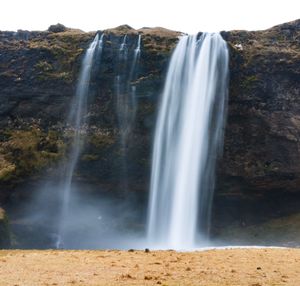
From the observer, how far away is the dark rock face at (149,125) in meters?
41.8

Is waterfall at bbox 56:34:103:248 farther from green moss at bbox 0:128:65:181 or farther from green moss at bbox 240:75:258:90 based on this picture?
green moss at bbox 240:75:258:90

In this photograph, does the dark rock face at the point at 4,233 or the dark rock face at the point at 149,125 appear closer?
the dark rock face at the point at 4,233

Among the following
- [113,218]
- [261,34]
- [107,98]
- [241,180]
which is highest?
[261,34]

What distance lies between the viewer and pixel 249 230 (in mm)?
41062

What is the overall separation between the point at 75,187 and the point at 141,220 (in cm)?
674

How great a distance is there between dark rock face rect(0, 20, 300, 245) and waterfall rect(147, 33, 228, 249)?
3.73 ft

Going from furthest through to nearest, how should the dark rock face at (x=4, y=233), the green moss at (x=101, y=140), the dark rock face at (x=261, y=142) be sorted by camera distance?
the green moss at (x=101, y=140) < the dark rock face at (x=261, y=142) < the dark rock face at (x=4, y=233)

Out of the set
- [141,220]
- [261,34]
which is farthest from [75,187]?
[261,34]

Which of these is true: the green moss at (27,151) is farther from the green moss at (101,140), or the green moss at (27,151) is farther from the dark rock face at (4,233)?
the dark rock face at (4,233)

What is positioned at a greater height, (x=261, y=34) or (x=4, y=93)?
(x=261, y=34)

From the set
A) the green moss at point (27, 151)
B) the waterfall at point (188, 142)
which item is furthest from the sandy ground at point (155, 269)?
the green moss at point (27, 151)

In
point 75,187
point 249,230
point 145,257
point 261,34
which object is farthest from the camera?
point 261,34

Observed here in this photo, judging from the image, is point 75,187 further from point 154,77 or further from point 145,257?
point 145,257

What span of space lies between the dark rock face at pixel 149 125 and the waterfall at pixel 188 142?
1138mm
